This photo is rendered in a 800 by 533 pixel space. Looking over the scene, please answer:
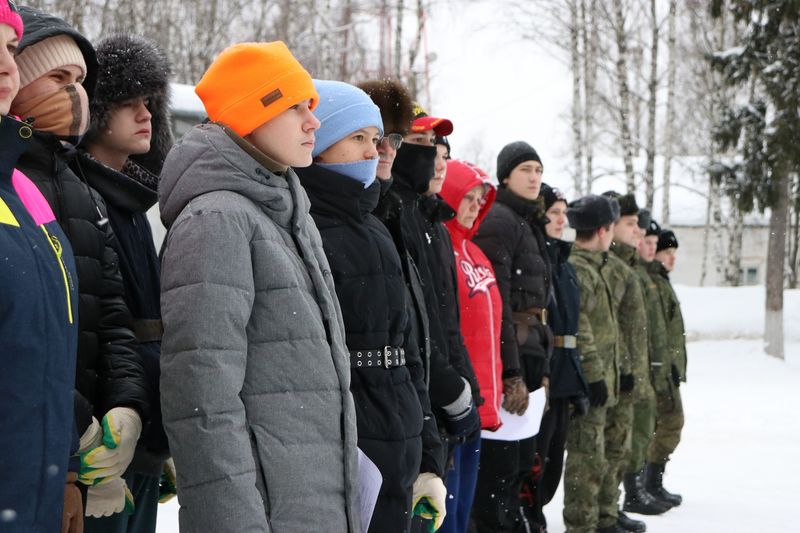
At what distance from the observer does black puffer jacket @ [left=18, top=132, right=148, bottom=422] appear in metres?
2.68

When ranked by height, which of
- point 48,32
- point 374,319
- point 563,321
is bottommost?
point 563,321

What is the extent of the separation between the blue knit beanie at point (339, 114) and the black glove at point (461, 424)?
119 cm

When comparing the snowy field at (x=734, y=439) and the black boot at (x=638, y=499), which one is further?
the black boot at (x=638, y=499)

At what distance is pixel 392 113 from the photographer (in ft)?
13.3

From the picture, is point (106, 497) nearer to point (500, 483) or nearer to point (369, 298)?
point (369, 298)

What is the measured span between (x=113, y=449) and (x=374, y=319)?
0.97m

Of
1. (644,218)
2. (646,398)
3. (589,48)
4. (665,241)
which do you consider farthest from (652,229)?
(589,48)

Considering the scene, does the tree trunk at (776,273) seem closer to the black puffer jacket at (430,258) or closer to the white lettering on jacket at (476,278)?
the white lettering on jacket at (476,278)

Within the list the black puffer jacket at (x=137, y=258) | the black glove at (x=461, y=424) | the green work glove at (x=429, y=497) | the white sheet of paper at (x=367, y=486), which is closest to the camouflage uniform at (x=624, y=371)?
the black glove at (x=461, y=424)

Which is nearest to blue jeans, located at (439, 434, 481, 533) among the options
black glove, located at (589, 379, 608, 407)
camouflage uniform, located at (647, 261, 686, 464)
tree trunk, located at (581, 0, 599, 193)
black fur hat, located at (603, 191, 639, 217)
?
black glove, located at (589, 379, 608, 407)

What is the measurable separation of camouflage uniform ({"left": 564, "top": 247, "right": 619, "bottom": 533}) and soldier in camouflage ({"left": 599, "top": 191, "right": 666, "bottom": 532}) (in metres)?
0.16

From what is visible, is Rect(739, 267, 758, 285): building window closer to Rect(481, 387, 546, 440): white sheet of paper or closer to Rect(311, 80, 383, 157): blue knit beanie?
Rect(481, 387, 546, 440): white sheet of paper

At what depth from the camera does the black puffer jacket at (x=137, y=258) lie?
2852mm

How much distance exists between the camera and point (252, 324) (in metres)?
2.54
